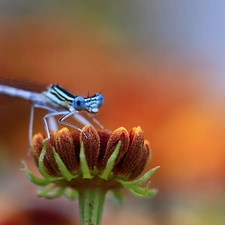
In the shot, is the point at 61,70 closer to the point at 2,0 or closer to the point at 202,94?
the point at 202,94

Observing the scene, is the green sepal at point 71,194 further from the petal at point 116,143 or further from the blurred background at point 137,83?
the blurred background at point 137,83

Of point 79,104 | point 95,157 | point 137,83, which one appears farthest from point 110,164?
point 137,83

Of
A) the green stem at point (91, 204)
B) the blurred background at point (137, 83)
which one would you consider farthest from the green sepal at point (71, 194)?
the blurred background at point (137, 83)

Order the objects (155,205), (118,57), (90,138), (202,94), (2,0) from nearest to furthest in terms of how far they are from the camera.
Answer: (90,138) → (155,205) → (202,94) → (118,57) → (2,0)

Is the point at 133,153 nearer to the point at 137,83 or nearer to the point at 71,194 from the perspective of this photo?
the point at 71,194

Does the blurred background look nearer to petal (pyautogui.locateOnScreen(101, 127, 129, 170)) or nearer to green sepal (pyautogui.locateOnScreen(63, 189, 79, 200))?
green sepal (pyautogui.locateOnScreen(63, 189, 79, 200))

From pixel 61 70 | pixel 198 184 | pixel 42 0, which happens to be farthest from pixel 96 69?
pixel 198 184

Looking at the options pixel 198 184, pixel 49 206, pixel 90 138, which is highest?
pixel 198 184
